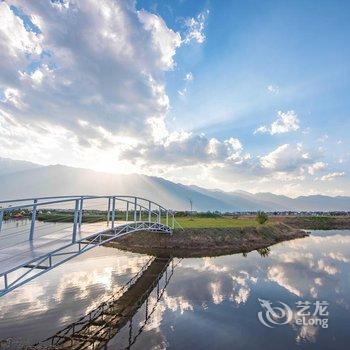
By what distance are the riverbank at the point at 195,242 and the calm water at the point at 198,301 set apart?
5005 millimetres

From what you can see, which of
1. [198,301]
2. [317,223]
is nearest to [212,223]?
[198,301]

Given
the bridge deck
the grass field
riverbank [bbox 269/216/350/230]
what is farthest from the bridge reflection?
riverbank [bbox 269/216/350/230]

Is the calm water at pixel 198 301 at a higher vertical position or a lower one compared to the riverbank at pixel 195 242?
lower

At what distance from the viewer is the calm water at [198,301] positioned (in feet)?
49.5

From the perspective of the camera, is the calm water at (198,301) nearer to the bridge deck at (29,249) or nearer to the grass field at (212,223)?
the bridge deck at (29,249)

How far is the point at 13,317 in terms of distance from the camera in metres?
→ 16.7

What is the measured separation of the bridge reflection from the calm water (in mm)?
233

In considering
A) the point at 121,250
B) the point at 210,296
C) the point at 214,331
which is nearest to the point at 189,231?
the point at 121,250

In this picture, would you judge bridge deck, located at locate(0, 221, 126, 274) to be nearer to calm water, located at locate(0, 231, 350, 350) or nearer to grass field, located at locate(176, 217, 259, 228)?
calm water, located at locate(0, 231, 350, 350)

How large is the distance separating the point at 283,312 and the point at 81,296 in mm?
13273

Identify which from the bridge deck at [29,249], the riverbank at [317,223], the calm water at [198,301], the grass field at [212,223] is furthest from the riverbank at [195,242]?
the riverbank at [317,223]

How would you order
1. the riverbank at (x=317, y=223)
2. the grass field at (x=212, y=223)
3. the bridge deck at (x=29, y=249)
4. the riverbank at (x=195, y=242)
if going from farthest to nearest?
the riverbank at (x=317, y=223) → the grass field at (x=212, y=223) → the riverbank at (x=195, y=242) → the bridge deck at (x=29, y=249)

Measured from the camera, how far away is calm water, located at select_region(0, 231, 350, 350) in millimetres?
15086

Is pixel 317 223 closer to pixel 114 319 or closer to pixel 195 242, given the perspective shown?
pixel 195 242
